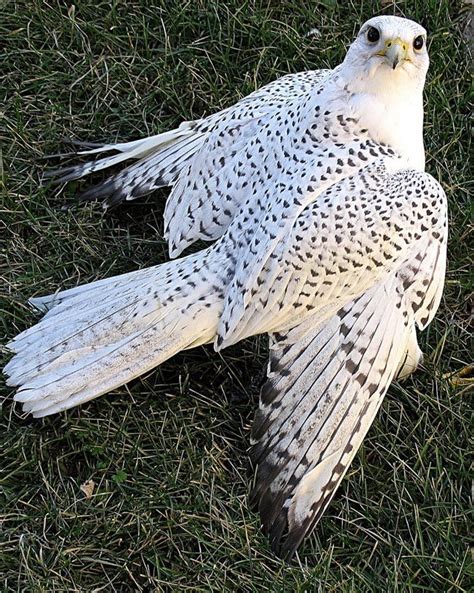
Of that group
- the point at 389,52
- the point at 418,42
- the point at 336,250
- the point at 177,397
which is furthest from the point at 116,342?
the point at 418,42

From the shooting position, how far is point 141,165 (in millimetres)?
4848

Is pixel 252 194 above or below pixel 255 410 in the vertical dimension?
above

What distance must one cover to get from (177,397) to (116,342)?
434 millimetres

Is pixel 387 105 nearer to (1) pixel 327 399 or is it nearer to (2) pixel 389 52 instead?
(2) pixel 389 52

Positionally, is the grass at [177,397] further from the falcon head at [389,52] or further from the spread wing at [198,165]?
the falcon head at [389,52]

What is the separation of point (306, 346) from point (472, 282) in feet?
3.73

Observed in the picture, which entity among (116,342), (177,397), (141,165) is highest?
(141,165)

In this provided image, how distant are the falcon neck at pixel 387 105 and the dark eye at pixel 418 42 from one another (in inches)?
4.1

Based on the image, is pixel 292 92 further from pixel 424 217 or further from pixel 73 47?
pixel 73 47

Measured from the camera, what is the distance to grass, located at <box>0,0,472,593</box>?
12.3ft

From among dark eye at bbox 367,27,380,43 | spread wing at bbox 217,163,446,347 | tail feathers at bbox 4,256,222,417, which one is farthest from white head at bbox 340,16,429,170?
tail feathers at bbox 4,256,222,417

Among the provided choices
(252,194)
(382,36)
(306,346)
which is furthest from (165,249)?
(382,36)

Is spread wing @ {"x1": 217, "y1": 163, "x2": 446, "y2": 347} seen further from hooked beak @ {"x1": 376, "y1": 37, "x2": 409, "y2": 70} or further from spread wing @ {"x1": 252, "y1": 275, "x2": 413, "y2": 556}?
hooked beak @ {"x1": 376, "y1": 37, "x2": 409, "y2": 70}

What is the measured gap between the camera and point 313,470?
3748 millimetres
